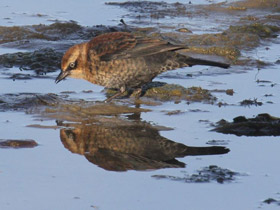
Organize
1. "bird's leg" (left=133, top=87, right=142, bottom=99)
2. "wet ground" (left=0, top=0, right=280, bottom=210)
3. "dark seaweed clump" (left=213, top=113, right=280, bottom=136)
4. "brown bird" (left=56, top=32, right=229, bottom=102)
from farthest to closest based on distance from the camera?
1. "bird's leg" (left=133, top=87, right=142, bottom=99)
2. "brown bird" (left=56, top=32, right=229, bottom=102)
3. "dark seaweed clump" (left=213, top=113, right=280, bottom=136)
4. "wet ground" (left=0, top=0, right=280, bottom=210)

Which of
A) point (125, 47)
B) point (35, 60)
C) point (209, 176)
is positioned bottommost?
point (209, 176)

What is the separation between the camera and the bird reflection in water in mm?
6645

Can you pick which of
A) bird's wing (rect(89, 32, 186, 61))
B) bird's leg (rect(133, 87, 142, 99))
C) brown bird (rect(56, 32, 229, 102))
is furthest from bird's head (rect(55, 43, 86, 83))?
bird's leg (rect(133, 87, 142, 99))

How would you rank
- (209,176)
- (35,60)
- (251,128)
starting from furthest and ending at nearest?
(35,60), (251,128), (209,176)

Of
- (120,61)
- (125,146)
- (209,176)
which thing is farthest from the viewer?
(120,61)

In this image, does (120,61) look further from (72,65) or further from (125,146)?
(125,146)

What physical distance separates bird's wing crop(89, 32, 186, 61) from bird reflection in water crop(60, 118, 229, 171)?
1308 millimetres

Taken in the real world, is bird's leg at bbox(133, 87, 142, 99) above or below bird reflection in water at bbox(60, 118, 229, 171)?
above

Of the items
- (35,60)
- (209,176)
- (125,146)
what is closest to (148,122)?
(125,146)

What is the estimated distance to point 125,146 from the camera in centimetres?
715

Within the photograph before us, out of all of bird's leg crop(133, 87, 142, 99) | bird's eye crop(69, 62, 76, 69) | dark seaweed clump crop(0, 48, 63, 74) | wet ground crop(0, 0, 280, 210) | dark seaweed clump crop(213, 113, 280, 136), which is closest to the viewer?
wet ground crop(0, 0, 280, 210)

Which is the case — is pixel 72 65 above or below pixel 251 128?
above

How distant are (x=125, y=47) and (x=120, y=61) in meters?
0.19

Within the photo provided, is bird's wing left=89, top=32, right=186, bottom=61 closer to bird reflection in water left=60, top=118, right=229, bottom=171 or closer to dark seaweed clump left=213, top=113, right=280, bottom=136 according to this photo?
bird reflection in water left=60, top=118, right=229, bottom=171
